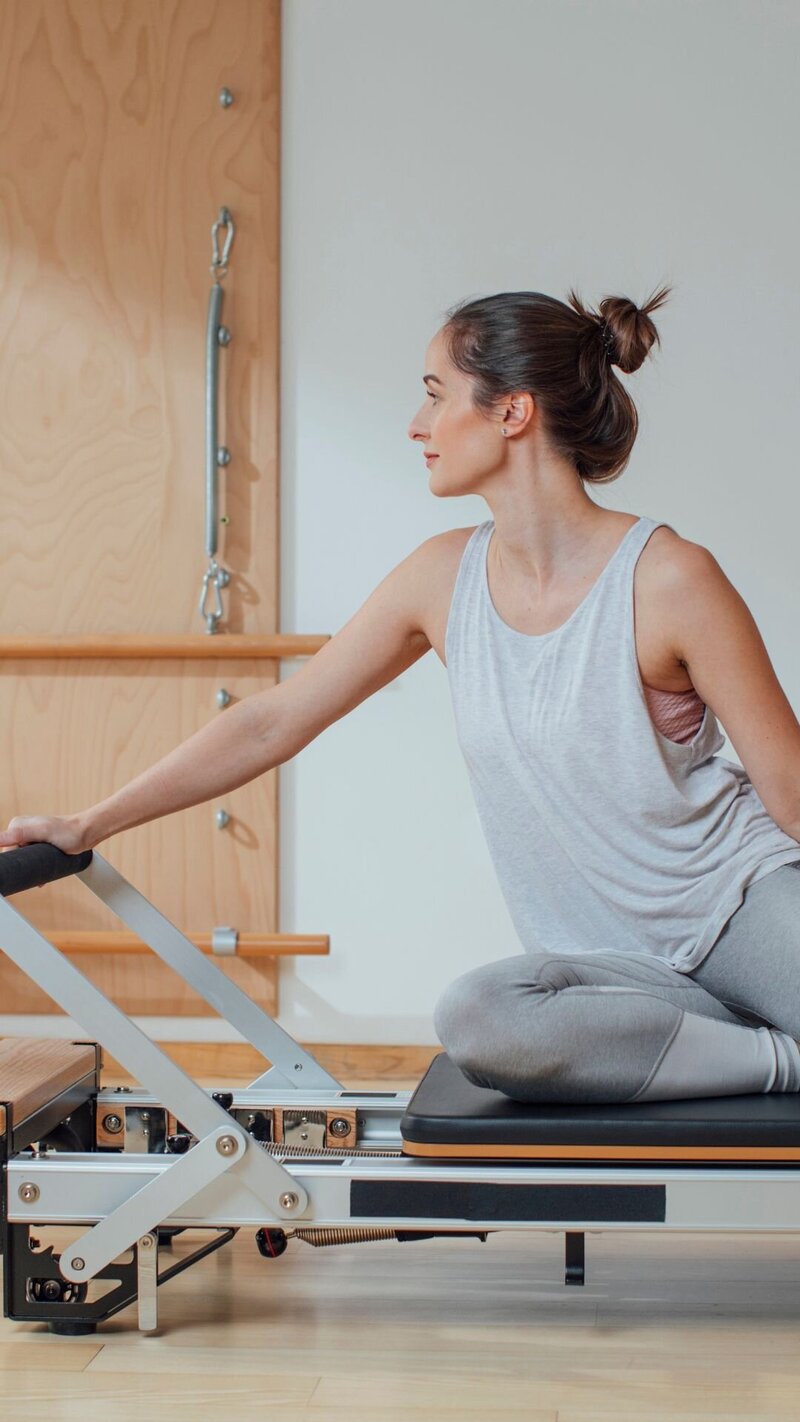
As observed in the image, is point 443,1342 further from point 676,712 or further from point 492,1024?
point 676,712

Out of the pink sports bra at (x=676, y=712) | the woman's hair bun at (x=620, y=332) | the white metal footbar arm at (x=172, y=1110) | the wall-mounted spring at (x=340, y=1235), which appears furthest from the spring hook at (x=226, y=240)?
the wall-mounted spring at (x=340, y=1235)

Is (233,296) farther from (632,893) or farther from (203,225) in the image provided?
(632,893)

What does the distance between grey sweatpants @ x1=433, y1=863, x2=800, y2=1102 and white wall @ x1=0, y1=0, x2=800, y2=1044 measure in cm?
129

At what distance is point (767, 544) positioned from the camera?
273 centimetres

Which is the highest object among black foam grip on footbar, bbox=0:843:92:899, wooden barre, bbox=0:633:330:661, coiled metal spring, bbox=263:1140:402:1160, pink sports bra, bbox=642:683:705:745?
wooden barre, bbox=0:633:330:661

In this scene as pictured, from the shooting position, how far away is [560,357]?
5.24 feet

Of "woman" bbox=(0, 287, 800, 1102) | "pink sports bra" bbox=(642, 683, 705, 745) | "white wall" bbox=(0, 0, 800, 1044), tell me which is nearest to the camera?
"woman" bbox=(0, 287, 800, 1102)

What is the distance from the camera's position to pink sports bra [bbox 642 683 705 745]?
157 cm

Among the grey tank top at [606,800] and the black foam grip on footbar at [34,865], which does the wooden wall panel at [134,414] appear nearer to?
the black foam grip on footbar at [34,865]

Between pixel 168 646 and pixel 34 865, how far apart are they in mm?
1253

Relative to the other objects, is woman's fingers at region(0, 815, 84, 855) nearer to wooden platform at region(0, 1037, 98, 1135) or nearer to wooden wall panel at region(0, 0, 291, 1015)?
wooden platform at region(0, 1037, 98, 1135)

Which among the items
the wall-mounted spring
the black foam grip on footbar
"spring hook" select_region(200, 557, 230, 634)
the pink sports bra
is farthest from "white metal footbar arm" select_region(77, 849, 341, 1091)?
"spring hook" select_region(200, 557, 230, 634)

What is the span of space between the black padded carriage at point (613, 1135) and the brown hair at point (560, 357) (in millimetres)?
681

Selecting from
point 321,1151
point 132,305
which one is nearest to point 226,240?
point 132,305
